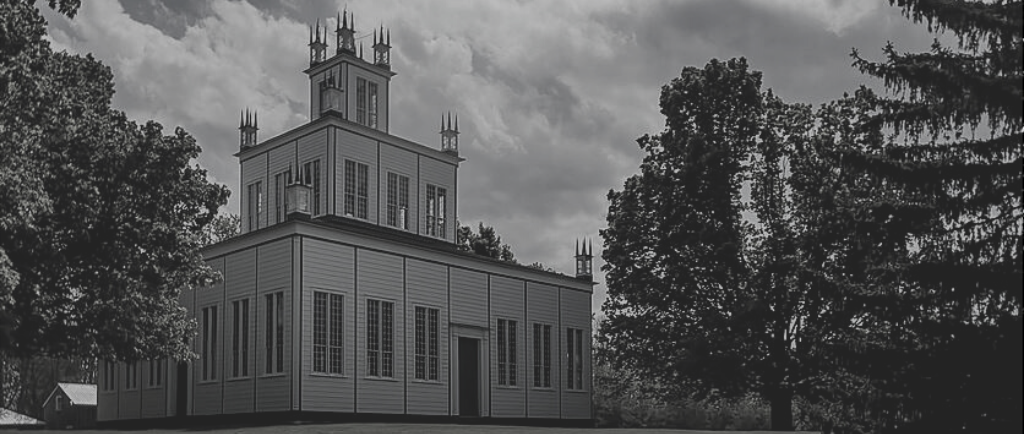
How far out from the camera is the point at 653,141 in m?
41.0

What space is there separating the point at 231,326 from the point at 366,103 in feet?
36.4

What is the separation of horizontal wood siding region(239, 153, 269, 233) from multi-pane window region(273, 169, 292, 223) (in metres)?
0.59

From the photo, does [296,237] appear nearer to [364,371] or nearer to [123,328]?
[364,371]

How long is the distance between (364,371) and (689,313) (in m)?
11.5

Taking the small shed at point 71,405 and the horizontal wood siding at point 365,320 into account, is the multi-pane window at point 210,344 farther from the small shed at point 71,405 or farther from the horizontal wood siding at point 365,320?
the small shed at point 71,405

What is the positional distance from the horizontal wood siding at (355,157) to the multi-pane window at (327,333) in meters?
6.05

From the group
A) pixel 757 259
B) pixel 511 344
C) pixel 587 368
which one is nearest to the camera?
pixel 757 259

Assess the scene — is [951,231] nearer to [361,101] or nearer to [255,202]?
[361,101]

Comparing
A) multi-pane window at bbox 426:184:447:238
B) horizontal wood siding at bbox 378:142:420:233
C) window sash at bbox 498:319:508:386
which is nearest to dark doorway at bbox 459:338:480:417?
window sash at bbox 498:319:508:386

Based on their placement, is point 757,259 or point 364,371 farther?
point 757,259

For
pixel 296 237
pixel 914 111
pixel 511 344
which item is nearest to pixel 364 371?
pixel 296 237

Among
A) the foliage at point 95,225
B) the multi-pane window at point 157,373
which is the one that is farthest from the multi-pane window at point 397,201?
the foliage at point 95,225

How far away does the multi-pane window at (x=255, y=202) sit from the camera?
140 ft

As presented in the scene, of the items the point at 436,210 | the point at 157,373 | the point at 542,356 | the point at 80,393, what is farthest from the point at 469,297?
the point at 80,393
